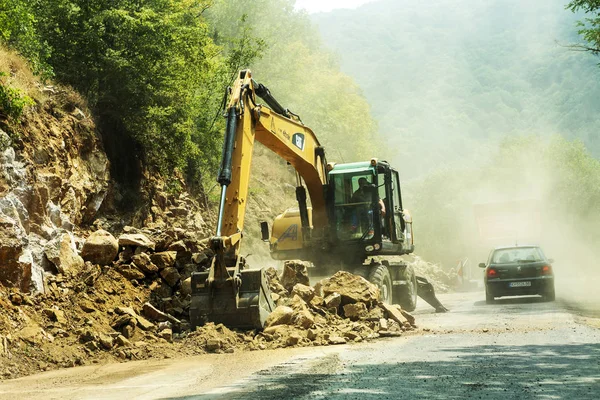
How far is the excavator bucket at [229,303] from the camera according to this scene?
12.4 meters

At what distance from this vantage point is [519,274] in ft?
72.1

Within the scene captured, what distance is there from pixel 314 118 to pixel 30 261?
1777 inches

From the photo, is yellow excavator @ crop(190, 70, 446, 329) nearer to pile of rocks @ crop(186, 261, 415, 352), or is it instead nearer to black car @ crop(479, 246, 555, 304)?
pile of rocks @ crop(186, 261, 415, 352)

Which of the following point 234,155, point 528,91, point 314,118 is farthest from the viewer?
point 528,91

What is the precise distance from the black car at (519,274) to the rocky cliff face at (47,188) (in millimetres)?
11525

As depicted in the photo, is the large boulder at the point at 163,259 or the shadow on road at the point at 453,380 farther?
the large boulder at the point at 163,259

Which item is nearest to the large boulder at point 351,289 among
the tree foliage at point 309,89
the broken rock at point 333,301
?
the broken rock at point 333,301

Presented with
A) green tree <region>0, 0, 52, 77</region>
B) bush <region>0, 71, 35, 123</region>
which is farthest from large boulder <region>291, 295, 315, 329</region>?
green tree <region>0, 0, 52, 77</region>

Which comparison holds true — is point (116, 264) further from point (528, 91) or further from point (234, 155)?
point (528, 91)

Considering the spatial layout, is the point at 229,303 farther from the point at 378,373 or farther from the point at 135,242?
the point at 378,373

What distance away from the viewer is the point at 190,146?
75.8 ft

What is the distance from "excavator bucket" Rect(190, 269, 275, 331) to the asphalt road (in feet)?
3.95

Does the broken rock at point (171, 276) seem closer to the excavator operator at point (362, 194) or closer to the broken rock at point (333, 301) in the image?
the broken rock at point (333, 301)

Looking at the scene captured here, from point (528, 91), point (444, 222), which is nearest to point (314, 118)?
point (444, 222)
